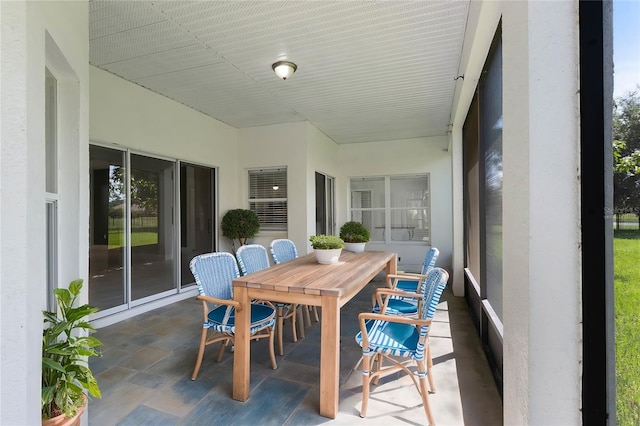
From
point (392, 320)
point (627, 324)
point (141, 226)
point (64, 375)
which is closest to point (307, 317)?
point (392, 320)

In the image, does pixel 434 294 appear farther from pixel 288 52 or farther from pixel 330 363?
pixel 288 52

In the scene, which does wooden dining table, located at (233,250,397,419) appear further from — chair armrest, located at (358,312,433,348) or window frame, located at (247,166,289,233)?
window frame, located at (247,166,289,233)

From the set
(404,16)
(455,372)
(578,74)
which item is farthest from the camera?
(404,16)

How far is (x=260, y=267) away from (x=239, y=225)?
2.32m

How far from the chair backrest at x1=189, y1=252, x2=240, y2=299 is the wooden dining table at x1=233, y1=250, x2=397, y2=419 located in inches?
15.2

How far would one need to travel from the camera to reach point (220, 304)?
233 centimetres

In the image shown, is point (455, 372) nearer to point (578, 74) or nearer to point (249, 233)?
point (578, 74)

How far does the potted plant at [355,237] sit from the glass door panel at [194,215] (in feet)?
8.30

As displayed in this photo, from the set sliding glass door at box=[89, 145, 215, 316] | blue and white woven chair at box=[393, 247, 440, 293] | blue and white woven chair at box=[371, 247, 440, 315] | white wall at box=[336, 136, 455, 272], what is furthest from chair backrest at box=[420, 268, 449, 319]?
white wall at box=[336, 136, 455, 272]

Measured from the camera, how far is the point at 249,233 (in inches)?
214

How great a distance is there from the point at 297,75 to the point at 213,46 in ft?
3.47

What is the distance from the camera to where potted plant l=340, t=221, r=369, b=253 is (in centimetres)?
403

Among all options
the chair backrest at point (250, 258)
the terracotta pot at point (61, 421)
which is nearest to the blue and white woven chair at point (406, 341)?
the chair backrest at point (250, 258)

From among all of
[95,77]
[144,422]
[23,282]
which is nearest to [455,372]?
[144,422]
